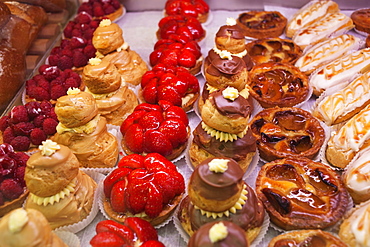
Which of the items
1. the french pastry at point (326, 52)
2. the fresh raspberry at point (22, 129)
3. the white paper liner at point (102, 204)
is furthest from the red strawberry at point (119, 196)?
the french pastry at point (326, 52)

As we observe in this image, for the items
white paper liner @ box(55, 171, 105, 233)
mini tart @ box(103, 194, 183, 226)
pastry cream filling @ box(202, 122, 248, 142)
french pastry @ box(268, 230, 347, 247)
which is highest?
pastry cream filling @ box(202, 122, 248, 142)

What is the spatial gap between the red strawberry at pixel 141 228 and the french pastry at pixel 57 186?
1.38ft

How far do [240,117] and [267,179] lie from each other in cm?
53

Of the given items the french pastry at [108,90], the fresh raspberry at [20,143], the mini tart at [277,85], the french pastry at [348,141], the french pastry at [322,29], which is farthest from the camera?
the french pastry at [322,29]

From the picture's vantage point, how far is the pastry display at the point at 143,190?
226 cm

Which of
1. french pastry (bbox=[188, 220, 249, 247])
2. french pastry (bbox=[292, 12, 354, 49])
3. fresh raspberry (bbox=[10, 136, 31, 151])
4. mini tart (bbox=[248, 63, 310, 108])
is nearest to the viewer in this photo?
french pastry (bbox=[188, 220, 249, 247])

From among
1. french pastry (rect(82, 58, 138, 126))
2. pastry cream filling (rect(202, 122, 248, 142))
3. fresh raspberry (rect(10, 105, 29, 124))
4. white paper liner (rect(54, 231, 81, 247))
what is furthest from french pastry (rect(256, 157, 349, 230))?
fresh raspberry (rect(10, 105, 29, 124))

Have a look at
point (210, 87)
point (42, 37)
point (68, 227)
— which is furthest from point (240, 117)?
point (42, 37)

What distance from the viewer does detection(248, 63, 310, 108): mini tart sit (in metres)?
3.37

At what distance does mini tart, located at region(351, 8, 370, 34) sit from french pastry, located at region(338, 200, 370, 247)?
108 inches

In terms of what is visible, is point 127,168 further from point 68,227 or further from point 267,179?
point 267,179

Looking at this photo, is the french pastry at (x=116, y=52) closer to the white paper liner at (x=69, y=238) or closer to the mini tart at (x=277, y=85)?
the mini tart at (x=277, y=85)

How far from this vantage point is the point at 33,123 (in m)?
2.98

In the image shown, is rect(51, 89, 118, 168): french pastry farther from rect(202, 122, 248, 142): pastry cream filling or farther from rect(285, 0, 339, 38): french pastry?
rect(285, 0, 339, 38): french pastry
